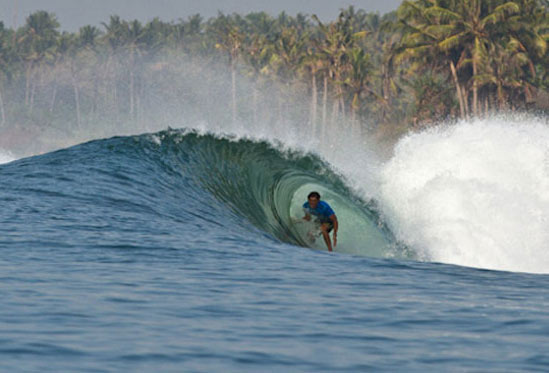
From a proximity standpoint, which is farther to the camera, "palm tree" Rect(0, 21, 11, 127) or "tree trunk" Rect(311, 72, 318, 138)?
"palm tree" Rect(0, 21, 11, 127)

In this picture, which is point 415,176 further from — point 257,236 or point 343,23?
point 343,23

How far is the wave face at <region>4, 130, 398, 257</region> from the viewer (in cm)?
1209

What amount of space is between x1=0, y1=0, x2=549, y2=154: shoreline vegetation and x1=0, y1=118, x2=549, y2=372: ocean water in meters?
41.5

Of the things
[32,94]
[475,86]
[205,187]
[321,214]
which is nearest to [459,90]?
[475,86]

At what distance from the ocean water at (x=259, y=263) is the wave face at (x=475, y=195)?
0.04m

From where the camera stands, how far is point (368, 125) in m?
84.6

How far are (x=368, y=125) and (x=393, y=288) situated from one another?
78.0m

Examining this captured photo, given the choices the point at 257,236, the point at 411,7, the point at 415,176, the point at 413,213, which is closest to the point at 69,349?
the point at 257,236

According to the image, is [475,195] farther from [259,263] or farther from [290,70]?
[290,70]

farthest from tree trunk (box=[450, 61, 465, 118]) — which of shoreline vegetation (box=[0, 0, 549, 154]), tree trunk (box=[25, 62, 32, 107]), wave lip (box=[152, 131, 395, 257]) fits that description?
tree trunk (box=[25, 62, 32, 107])

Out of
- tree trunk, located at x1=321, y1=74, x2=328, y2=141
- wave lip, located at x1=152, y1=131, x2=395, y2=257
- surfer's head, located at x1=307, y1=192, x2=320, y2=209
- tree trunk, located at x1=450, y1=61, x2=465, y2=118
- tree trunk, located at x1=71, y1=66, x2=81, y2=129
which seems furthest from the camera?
tree trunk, located at x1=71, y1=66, x2=81, y2=129

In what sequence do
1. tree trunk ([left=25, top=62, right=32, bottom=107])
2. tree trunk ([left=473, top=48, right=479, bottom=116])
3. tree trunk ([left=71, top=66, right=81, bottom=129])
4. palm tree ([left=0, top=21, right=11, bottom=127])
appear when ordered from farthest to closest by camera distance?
tree trunk ([left=71, top=66, right=81, bottom=129]) → tree trunk ([left=25, top=62, right=32, bottom=107]) → palm tree ([left=0, top=21, right=11, bottom=127]) → tree trunk ([left=473, top=48, right=479, bottom=116])

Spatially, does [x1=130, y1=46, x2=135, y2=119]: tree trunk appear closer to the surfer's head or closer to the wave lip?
the wave lip

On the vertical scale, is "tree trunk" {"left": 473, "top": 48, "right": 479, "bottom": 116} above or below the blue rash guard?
above
